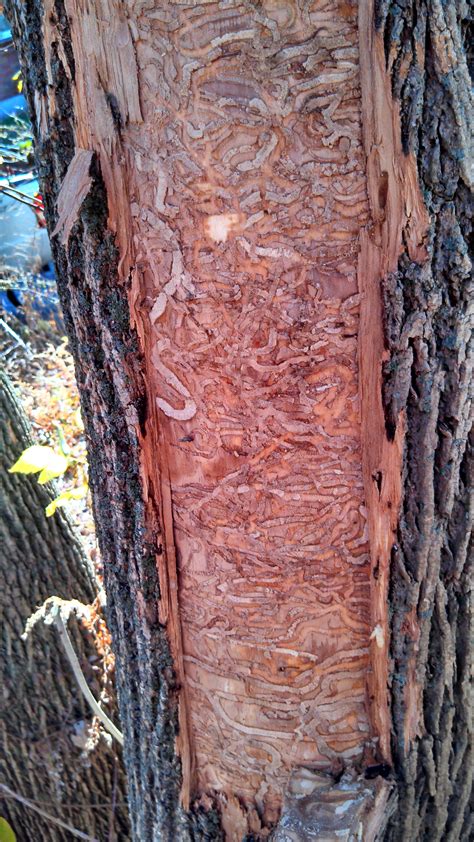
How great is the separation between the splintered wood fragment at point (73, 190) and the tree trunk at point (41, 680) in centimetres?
146

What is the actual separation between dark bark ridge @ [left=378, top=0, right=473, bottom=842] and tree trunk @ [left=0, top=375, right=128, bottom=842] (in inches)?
55.4

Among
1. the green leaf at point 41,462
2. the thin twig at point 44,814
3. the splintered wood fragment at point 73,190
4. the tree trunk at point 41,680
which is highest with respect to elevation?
the splintered wood fragment at point 73,190

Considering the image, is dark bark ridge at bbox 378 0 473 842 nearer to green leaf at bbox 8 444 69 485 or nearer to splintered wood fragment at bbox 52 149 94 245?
splintered wood fragment at bbox 52 149 94 245

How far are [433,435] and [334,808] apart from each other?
2.32ft

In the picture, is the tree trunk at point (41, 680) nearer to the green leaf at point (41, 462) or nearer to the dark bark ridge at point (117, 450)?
the green leaf at point (41, 462)

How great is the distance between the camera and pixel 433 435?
118cm

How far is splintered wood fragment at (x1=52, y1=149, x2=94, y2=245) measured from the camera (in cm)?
114

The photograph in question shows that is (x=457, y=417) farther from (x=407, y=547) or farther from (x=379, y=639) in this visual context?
(x=379, y=639)

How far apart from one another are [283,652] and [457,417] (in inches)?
21.0

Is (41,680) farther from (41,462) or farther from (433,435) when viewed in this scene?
(433,435)

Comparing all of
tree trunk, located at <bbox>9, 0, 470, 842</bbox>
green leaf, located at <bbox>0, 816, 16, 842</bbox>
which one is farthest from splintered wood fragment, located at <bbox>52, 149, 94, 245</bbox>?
green leaf, located at <bbox>0, 816, 16, 842</bbox>

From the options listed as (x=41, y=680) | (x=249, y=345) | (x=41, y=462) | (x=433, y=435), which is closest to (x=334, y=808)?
(x=433, y=435)

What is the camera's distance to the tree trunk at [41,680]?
2.48 metres

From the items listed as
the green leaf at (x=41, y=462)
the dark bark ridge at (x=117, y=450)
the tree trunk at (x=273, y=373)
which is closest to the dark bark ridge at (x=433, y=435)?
the tree trunk at (x=273, y=373)
